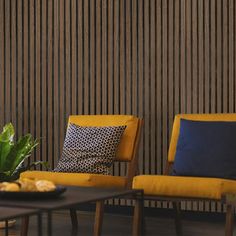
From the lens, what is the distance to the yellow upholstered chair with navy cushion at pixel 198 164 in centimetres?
334

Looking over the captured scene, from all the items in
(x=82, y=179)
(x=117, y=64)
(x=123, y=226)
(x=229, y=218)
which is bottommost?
(x=123, y=226)

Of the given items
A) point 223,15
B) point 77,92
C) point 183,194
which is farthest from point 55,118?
point 183,194

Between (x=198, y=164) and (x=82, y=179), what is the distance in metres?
0.71

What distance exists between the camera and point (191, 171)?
12.5 ft

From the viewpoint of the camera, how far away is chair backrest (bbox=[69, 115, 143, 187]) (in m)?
4.17

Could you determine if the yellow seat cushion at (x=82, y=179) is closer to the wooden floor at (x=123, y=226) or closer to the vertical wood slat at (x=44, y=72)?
the wooden floor at (x=123, y=226)

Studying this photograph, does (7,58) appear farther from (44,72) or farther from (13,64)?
(44,72)

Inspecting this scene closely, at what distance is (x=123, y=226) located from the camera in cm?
442

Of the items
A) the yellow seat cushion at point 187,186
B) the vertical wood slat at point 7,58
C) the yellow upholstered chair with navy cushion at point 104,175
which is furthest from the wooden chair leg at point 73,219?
the vertical wood slat at point 7,58

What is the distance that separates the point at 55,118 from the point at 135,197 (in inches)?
93.9

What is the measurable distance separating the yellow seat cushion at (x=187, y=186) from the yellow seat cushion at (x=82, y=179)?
33cm

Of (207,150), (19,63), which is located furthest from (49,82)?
(207,150)

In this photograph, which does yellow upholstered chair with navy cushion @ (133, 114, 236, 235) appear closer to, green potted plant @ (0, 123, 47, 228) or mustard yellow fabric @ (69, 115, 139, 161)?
mustard yellow fabric @ (69, 115, 139, 161)

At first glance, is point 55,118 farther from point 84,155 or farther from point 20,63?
point 84,155
